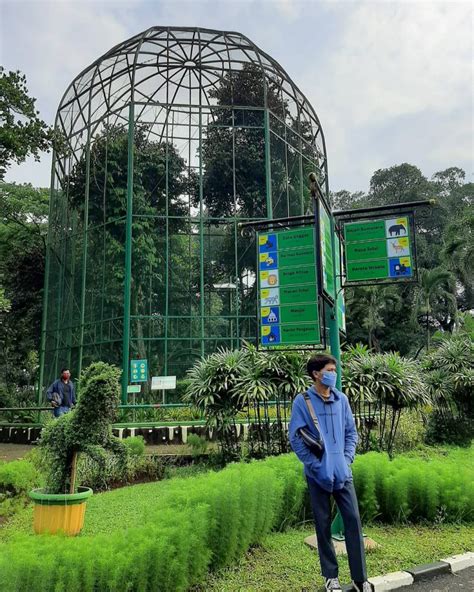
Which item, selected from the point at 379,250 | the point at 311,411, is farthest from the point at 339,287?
the point at 311,411

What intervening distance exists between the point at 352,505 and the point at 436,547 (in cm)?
165

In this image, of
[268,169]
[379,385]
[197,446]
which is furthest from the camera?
[268,169]

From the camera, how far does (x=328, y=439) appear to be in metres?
3.46

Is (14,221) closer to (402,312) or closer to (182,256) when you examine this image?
(182,256)

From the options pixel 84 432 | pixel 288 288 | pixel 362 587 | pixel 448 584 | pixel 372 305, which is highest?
pixel 372 305

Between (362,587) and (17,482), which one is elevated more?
(17,482)

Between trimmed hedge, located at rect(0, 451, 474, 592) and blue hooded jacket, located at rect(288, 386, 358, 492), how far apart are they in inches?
37.3

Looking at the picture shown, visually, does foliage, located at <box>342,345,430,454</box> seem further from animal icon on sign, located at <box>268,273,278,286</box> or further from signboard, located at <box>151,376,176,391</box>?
signboard, located at <box>151,376,176,391</box>

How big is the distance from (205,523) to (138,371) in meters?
9.65

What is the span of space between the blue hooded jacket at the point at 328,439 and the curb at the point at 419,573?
82cm

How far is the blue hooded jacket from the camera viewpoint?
11.2ft

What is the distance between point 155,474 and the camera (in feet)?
26.3

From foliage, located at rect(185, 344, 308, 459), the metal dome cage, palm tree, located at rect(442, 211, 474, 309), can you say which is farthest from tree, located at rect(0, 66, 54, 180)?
palm tree, located at rect(442, 211, 474, 309)

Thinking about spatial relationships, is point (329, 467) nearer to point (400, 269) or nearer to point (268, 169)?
point (400, 269)
